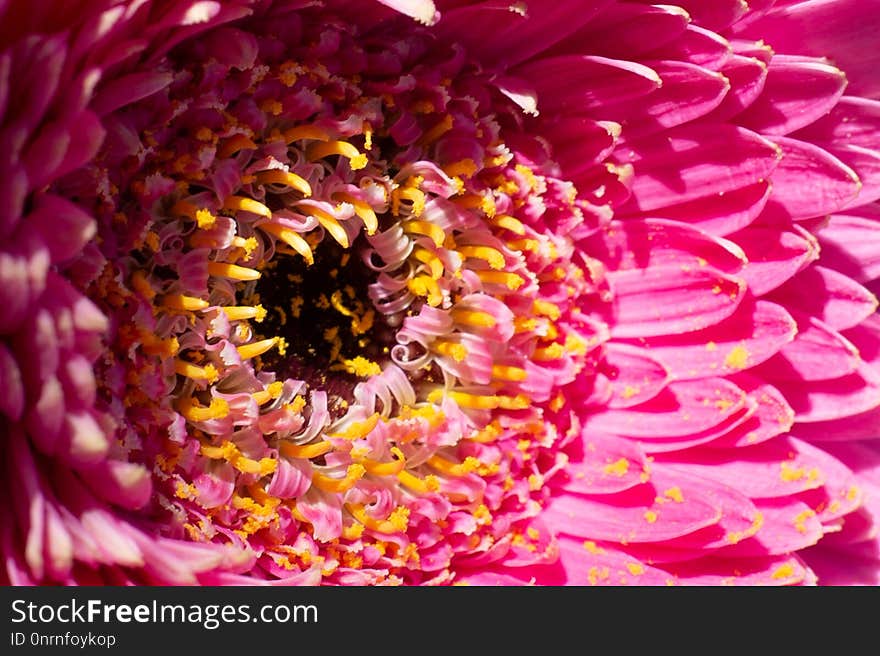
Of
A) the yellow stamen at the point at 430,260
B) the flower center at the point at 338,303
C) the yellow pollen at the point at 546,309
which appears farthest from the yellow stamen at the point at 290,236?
the yellow pollen at the point at 546,309

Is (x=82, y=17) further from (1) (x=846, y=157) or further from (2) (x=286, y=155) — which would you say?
(1) (x=846, y=157)

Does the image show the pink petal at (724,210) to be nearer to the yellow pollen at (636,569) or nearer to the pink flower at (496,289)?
the pink flower at (496,289)

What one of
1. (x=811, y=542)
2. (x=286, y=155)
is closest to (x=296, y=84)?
(x=286, y=155)

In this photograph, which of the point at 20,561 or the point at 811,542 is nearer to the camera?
the point at 20,561

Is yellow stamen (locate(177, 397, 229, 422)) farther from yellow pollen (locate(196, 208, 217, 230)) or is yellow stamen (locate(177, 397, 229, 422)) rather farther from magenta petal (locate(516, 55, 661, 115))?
magenta petal (locate(516, 55, 661, 115))

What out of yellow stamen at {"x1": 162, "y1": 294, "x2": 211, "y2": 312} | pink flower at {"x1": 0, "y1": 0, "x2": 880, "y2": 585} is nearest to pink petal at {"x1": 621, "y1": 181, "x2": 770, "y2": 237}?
pink flower at {"x1": 0, "y1": 0, "x2": 880, "y2": 585}

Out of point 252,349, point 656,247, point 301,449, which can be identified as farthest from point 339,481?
point 656,247
